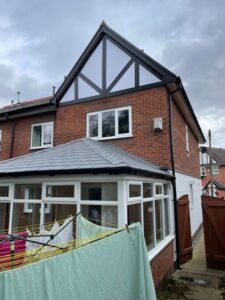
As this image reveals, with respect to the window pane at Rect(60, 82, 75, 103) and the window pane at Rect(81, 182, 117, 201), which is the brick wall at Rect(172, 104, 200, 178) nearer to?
the window pane at Rect(81, 182, 117, 201)

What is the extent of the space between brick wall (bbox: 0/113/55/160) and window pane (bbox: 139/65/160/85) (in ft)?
15.5

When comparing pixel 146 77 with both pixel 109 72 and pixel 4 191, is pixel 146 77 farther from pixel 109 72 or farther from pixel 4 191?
pixel 4 191

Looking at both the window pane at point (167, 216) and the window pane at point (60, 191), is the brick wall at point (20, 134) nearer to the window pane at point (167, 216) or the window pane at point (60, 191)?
the window pane at point (60, 191)

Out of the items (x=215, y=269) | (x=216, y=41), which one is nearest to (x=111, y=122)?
(x=215, y=269)

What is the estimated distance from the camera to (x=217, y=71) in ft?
50.6

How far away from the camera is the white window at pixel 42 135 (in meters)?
11.2

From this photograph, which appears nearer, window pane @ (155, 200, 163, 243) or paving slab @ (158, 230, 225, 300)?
paving slab @ (158, 230, 225, 300)

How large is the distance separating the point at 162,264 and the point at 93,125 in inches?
225

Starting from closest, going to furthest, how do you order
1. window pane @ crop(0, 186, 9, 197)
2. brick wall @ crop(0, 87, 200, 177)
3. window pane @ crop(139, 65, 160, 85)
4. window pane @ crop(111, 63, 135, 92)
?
window pane @ crop(0, 186, 9, 197), brick wall @ crop(0, 87, 200, 177), window pane @ crop(139, 65, 160, 85), window pane @ crop(111, 63, 135, 92)

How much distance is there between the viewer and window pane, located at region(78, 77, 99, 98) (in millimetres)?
9917

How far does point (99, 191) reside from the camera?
5.79 metres

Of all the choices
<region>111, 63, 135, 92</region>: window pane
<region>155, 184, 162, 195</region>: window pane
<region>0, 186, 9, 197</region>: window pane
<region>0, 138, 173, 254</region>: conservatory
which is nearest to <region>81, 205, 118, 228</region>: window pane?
<region>0, 138, 173, 254</region>: conservatory

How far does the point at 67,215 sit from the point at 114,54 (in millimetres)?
6793

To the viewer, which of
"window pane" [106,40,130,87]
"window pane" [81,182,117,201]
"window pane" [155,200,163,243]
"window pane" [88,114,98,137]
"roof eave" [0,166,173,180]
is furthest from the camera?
"window pane" [88,114,98,137]
